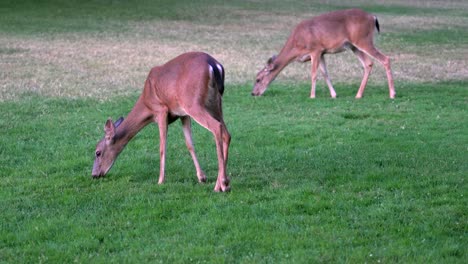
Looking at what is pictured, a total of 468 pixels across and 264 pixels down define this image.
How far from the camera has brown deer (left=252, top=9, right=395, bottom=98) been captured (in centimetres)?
1549

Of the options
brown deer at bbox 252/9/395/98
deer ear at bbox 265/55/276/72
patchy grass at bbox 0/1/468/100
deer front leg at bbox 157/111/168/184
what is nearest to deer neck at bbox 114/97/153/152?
deer front leg at bbox 157/111/168/184

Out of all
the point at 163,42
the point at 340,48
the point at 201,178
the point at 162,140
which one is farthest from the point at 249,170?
the point at 163,42

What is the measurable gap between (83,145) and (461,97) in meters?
7.13

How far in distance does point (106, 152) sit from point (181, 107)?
102cm

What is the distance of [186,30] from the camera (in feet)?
92.8

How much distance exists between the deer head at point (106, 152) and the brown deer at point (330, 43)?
6.55 metres

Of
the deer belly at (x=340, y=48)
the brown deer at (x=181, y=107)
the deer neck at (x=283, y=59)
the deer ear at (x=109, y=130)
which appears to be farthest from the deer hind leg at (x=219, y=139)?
the deer neck at (x=283, y=59)

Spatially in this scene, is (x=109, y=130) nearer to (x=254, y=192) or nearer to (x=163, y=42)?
(x=254, y=192)

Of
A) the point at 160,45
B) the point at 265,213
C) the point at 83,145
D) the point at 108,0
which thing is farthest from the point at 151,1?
the point at 265,213

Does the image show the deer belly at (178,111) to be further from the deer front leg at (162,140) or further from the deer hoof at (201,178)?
the deer hoof at (201,178)

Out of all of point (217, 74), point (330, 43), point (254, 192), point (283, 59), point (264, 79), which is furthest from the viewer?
point (283, 59)

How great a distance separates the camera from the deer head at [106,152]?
30.0ft

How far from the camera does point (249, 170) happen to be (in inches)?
369

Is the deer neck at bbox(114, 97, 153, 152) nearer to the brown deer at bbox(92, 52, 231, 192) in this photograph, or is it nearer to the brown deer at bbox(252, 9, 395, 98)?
the brown deer at bbox(92, 52, 231, 192)
